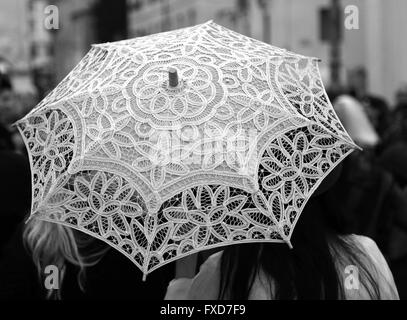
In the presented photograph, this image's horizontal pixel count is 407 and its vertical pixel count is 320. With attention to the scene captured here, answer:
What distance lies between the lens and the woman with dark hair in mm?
2648

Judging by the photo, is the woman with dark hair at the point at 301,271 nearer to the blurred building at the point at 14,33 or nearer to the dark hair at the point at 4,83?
the dark hair at the point at 4,83

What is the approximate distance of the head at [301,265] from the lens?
265 centimetres

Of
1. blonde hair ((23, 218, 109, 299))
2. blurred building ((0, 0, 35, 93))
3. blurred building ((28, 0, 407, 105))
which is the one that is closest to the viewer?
blonde hair ((23, 218, 109, 299))

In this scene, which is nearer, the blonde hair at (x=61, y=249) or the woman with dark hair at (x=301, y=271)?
the woman with dark hair at (x=301, y=271)

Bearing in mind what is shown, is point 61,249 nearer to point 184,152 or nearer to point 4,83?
point 184,152

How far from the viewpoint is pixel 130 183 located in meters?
2.65

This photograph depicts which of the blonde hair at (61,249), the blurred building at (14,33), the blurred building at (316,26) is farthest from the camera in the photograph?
the blurred building at (14,33)

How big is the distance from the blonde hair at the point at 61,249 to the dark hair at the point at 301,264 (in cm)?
73

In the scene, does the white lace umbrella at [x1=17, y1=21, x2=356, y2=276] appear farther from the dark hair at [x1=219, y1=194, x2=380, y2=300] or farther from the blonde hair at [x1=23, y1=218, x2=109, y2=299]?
the blonde hair at [x1=23, y1=218, x2=109, y2=299]

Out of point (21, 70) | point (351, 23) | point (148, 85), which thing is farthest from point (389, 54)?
point (148, 85)

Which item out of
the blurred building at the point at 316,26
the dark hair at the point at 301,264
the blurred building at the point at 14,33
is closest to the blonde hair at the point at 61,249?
the dark hair at the point at 301,264

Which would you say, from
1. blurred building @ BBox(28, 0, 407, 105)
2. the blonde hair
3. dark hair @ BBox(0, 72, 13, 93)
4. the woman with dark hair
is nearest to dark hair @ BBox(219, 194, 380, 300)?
the woman with dark hair

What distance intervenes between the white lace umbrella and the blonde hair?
456 mm

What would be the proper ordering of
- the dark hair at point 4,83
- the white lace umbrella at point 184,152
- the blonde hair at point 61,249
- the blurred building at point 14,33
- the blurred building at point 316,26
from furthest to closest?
the blurred building at point 14,33, the blurred building at point 316,26, the dark hair at point 4,83, the blonde hair at point 61,249, the white lace umbrella at point 184,152
